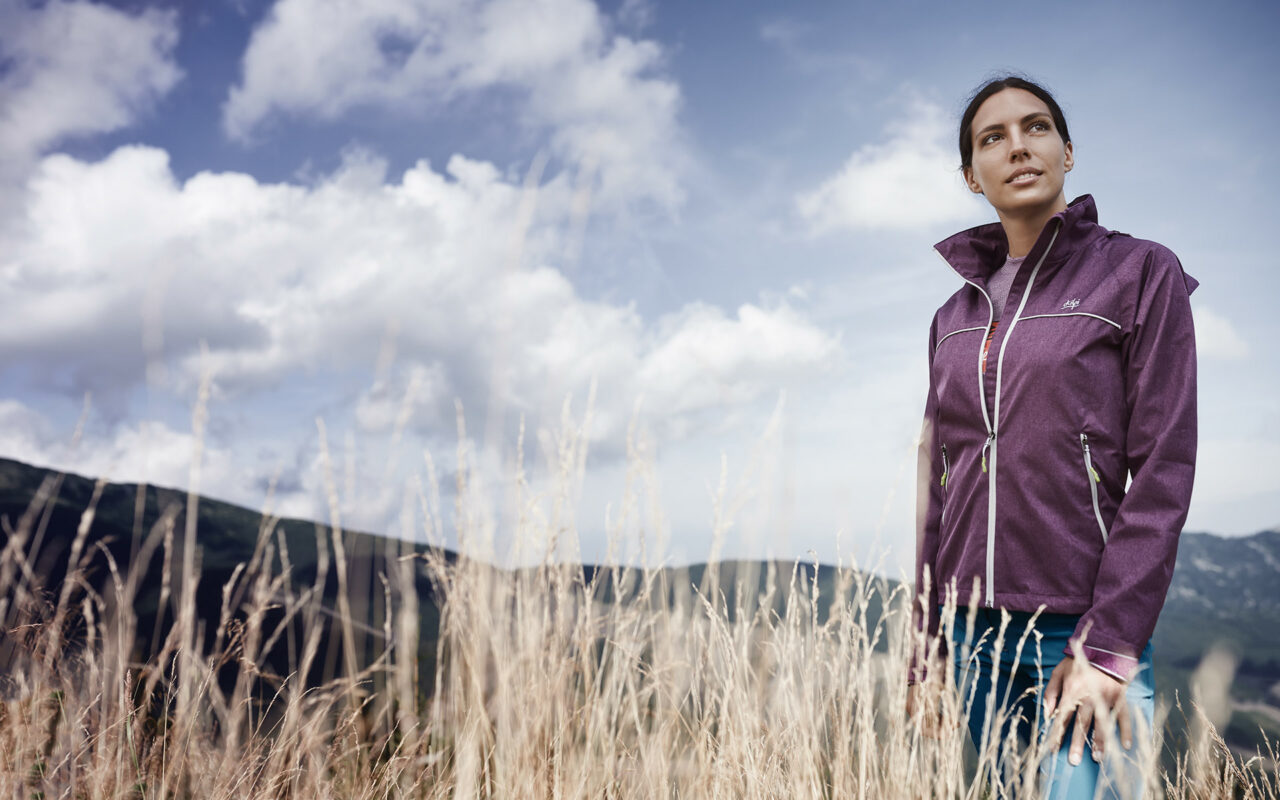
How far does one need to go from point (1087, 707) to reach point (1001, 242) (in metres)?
0.92

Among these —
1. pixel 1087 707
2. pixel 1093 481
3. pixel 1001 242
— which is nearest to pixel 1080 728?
pixel 1087 707

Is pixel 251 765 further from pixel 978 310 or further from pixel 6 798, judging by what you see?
pixel 978 310

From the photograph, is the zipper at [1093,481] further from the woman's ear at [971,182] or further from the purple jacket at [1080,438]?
the woman's ear at [971,182]

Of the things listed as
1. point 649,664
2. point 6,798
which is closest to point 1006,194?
point 649,664

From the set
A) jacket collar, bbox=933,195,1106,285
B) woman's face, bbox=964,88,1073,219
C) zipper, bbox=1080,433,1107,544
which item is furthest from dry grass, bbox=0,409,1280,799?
woman's face, bbox=964,88,1073,219

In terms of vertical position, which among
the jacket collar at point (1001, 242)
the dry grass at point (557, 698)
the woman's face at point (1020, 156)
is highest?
the woman's face at point (1020, 156)

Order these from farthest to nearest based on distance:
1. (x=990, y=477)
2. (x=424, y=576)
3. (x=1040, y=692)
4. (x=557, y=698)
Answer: (x=424, y=576) < (x=557, y=698) < (x=990, y=477) < (x=1040, y=692)

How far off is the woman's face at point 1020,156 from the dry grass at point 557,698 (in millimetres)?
839

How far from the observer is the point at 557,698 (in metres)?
1.64

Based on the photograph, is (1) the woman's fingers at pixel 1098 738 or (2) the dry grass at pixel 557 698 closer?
(1) the woman's fingers at pixel 1098 738

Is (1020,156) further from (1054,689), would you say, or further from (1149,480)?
(1054,689)

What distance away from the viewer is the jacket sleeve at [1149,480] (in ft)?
3.45

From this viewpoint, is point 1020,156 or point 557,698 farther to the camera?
point 557,698

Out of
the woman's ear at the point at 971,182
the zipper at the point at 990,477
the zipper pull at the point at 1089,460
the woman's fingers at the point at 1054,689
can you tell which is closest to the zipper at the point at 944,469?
the zipper at the point at 990,477
